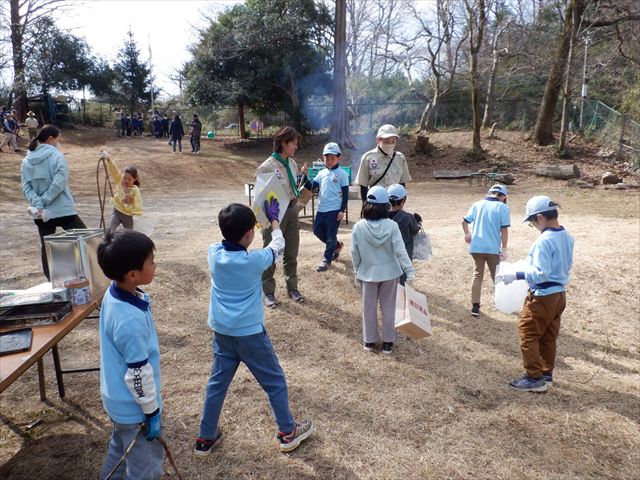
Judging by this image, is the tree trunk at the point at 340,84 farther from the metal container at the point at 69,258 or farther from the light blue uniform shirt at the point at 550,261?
the metal container at the point at 69,258

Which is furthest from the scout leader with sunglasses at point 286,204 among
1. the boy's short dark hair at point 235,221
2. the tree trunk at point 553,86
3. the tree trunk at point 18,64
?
the tree trunk at point 18,64

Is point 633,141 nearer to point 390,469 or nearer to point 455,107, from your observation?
point 455,107

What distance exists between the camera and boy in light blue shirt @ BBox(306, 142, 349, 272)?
19.5 feet

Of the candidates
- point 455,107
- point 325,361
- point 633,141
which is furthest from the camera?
point 455,107

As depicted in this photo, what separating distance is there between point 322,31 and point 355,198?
480 inches

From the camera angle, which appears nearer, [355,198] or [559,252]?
[559,252]

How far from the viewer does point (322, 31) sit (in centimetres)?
2156

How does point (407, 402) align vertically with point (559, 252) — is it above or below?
below

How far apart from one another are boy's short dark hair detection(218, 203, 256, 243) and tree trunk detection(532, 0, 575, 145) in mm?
18104

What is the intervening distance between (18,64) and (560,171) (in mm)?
24427

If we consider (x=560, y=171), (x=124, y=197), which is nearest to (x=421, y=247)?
A: (x=124, y=197)

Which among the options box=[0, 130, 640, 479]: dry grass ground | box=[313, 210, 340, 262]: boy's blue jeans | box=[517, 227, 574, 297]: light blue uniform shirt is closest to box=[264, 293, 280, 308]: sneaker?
box=[0, 130, 640, 479]: dry grass ground

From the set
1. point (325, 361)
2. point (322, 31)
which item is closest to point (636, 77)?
point (322, 31)

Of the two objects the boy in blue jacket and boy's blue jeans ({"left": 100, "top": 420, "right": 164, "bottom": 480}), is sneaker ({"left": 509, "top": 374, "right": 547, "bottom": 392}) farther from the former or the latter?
boy's blue jeans ({"left": 100, "top": 420, "right": 164, "bottom": 480})
